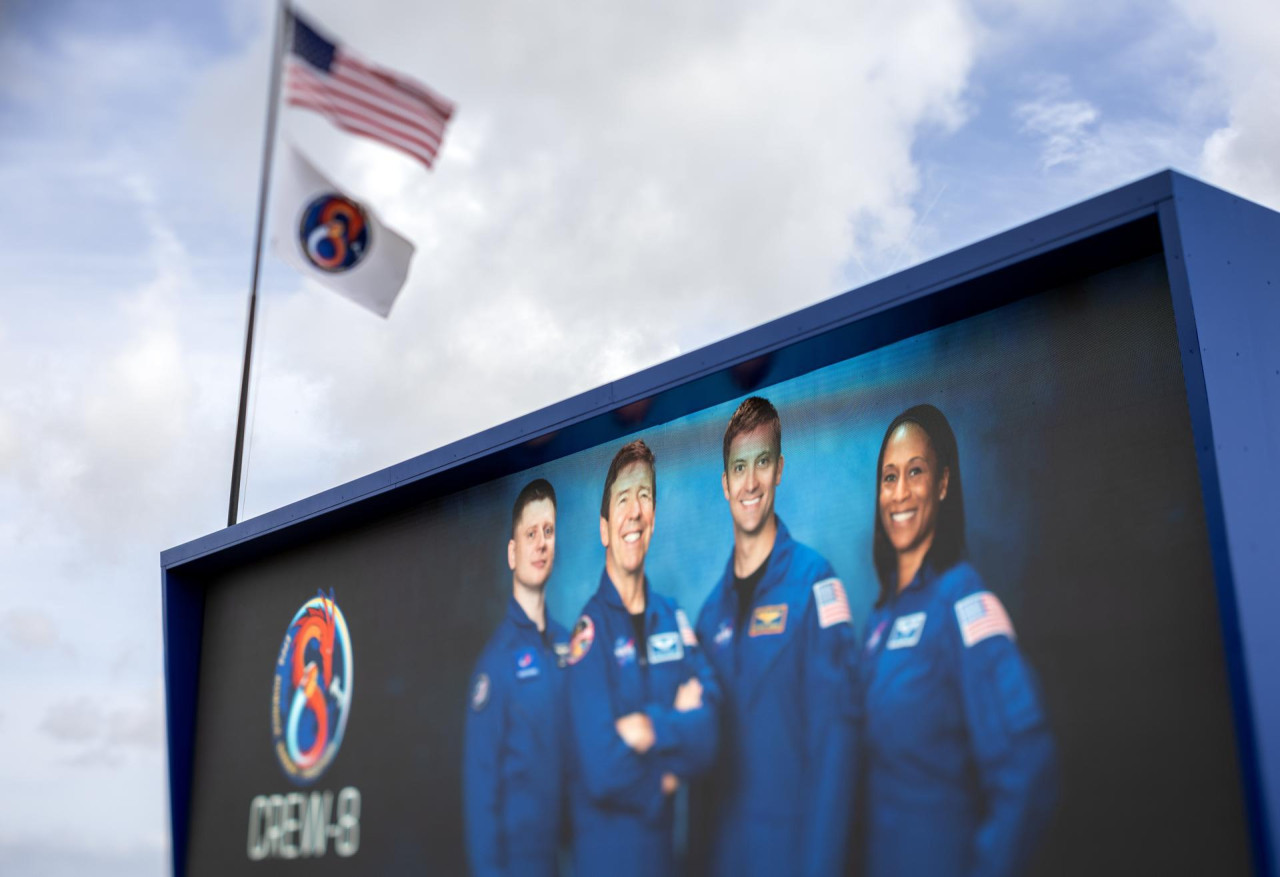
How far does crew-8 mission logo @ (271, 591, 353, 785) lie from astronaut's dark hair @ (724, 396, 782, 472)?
3.75m

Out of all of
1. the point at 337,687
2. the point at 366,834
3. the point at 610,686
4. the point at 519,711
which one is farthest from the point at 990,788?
the point at 337,687

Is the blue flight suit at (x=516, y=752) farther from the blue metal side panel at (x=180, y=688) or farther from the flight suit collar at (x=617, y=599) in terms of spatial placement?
the blue metal side panel at (x=180, y=688)

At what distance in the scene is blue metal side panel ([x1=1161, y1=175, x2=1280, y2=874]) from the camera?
4.32 m

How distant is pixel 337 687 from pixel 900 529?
488 cm

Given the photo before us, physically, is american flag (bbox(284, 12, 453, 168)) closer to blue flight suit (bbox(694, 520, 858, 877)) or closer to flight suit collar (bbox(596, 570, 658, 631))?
flight suit collar (bbox(596, 570, 658, 631))

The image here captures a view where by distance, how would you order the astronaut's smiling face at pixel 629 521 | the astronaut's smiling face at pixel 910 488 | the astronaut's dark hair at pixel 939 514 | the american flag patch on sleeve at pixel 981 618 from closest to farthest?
the american flag patch on sleeve at pixel 981 618
the astronaut's dark hair at pixel 939 514
the astronaut's smiling face at pixel 910 488
the astronaut's smiling face at pixel 629 521

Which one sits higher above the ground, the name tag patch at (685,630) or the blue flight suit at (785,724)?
the name tag patch at (685,630)

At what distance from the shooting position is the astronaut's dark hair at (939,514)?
18.4 feet

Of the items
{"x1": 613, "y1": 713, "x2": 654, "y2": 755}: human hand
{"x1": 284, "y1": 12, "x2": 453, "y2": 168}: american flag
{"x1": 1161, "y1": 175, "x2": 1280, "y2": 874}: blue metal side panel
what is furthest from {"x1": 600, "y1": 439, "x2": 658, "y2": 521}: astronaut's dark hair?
{"x1": 1161, "y1": 175, "x2": 1280, "y2": 874}: blue metal side panel

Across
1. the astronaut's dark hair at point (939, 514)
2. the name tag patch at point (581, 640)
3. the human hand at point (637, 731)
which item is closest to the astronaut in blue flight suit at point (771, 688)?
the astronaut's dark hair at point (939, 514)

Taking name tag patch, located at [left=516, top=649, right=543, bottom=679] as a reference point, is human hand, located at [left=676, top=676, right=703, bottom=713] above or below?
below

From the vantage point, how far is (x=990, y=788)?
5.21 m

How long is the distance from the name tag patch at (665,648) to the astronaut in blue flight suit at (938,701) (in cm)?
124

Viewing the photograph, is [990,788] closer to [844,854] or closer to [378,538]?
[844,854]
